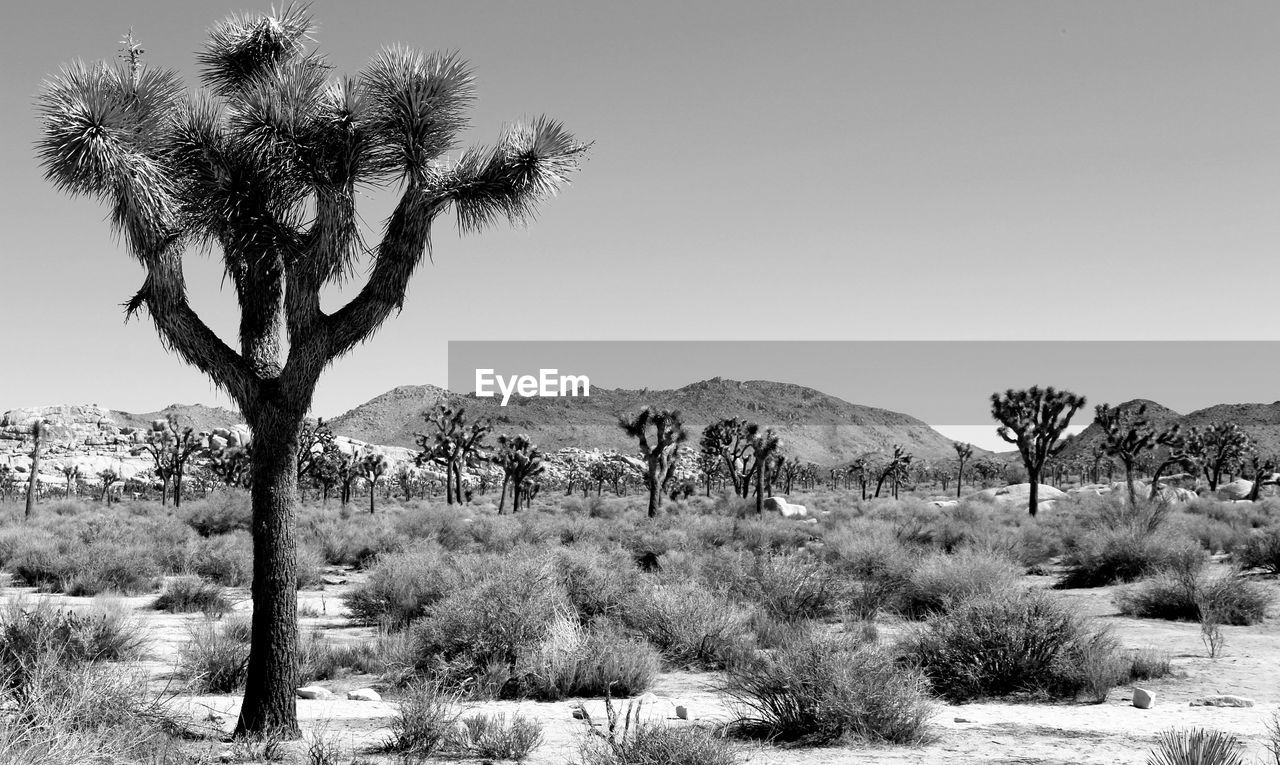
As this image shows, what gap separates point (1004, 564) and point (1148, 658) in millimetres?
4997

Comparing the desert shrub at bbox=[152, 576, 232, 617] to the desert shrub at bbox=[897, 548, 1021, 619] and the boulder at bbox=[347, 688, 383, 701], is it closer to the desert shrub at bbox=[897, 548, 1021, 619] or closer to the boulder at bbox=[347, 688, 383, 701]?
the boulder at bbox=[347, 688, 383, 701]

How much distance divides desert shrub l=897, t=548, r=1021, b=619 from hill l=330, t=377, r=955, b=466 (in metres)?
134

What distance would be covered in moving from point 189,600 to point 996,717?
13831 mm

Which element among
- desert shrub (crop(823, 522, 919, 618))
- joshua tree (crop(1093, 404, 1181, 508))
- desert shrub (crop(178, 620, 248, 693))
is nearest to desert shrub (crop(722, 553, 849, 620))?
desert shrub (crop(823, 522, 919, 618))

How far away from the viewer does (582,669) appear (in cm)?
1013

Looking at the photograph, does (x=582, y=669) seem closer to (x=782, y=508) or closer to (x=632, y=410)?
(x=782, y=508)

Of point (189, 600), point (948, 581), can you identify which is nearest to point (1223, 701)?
point (948, 581)

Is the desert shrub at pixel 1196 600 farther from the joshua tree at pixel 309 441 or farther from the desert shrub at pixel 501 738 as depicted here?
the joshua tree at pixel 309 441

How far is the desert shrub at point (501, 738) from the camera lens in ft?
24.4

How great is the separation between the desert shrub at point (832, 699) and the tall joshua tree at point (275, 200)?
421cm

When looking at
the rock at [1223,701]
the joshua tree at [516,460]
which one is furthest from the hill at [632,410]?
the rock at [1223,701]

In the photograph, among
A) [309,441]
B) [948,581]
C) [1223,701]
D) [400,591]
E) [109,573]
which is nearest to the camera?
[1223,701]

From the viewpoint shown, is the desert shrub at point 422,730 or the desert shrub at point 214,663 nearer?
the desert shrub at point 422,730

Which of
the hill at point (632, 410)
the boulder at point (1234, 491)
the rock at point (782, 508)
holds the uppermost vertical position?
the hill at point (632, 410)
